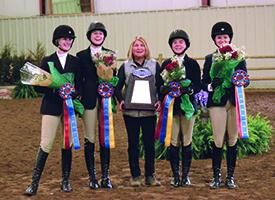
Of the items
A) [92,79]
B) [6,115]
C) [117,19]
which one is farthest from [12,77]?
[92,79]

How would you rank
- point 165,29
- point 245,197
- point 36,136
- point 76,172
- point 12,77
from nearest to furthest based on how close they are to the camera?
point 245,197
point 76,172
point 36,136
point 12,77
point 165,29

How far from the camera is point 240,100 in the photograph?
4.35 m

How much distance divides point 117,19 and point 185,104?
9.73 m

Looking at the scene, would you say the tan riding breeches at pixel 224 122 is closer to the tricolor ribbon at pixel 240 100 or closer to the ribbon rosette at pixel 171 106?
the tricolor ribbon at pixel 240 100

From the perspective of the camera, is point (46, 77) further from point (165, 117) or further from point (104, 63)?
point (165, 117)

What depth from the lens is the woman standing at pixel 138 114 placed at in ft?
15.4

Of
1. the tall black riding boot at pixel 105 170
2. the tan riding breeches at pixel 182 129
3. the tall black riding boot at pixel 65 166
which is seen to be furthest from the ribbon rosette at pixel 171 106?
the tall black riding boot at pixel 65 166

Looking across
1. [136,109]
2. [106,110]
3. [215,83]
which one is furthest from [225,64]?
[106,110]

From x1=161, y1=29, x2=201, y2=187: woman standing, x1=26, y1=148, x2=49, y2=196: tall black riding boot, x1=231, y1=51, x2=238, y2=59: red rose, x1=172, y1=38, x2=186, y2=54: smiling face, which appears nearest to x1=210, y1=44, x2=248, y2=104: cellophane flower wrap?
x1=231, y1=51, x2=238, y2=59: red rose

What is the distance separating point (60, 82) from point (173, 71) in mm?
1275

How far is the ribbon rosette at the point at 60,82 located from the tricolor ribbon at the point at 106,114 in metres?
0.27

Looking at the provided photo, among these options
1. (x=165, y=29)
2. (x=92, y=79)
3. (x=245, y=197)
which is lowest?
(x=245, y=197)

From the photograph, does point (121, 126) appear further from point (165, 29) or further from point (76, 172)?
point (165, 29)

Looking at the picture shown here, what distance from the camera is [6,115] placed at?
9.63m
